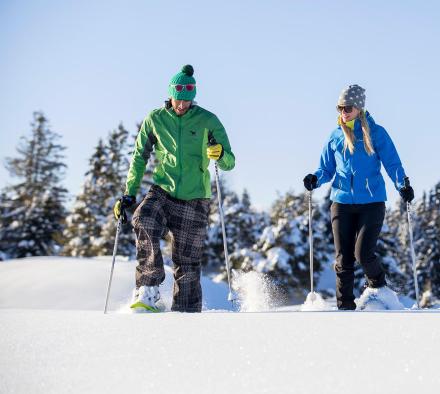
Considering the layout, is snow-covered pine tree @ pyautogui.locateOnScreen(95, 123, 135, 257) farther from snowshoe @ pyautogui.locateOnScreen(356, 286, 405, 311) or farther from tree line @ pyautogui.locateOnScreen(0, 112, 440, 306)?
snowshoe @ pyautogui.locateOnScreen(356, 286, 405, 311)

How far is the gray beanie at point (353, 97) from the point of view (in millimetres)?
5910

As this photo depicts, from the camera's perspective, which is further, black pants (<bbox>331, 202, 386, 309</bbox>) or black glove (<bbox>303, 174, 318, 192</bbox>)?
black glove (<bbox>303, 174, 318, 192</bbox>)

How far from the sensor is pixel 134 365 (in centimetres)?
268

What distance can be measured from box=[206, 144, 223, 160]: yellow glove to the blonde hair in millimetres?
1367

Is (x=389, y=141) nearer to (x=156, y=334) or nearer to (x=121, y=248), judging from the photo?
(x=156, y=334)

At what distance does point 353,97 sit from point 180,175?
1.96 meters

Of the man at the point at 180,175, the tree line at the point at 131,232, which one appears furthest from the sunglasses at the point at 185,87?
the tree line at the point at 131,232

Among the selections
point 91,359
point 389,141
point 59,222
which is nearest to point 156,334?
point 91,359

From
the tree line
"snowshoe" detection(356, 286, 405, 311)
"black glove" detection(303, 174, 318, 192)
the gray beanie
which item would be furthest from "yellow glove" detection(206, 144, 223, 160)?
the tree line

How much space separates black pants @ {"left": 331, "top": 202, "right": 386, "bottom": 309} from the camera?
5785mm

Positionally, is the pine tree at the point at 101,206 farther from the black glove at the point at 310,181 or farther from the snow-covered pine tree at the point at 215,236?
the black glove at the point at 310,181

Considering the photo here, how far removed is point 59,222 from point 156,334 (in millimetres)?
35622

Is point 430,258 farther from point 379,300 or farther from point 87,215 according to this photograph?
point 379,300

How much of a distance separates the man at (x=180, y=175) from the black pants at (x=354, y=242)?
1.34m
